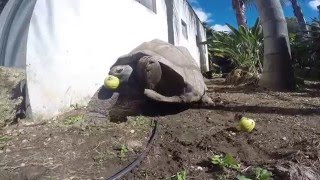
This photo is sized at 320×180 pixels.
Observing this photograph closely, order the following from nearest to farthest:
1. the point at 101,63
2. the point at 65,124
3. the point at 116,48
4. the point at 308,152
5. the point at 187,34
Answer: the point at 308,152, the point at 65,124, the point at 101,63, the point at 116,48, the point at 187,34

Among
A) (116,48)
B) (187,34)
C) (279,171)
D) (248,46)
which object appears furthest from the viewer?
(187,34)

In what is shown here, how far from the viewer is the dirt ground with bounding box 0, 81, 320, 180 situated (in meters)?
2.53

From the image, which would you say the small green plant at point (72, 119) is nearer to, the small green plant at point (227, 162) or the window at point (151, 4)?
the small green plant at point (227, 162)

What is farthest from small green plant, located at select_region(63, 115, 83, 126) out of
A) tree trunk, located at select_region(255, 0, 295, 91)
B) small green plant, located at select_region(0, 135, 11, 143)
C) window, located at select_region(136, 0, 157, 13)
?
window, located at select_region(136, 0, 157, 13)

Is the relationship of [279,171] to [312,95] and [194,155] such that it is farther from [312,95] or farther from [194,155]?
[312,95]

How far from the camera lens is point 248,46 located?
7.89m

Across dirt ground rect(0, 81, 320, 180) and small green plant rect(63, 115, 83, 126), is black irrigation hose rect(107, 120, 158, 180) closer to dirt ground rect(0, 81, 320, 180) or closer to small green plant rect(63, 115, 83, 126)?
dirt ground rect(0, 81, 320, 180)

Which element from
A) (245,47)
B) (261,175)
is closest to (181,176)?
(261,175)

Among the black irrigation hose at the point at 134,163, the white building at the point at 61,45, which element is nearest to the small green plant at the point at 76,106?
the white building at the point at 61,45

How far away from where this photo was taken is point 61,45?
3973 millimetres

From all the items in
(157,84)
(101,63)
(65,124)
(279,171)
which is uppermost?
(101,63)

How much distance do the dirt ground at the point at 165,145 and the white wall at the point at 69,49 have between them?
276 mm

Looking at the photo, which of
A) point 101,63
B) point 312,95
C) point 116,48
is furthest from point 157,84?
point 312,95

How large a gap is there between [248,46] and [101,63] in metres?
4.45
